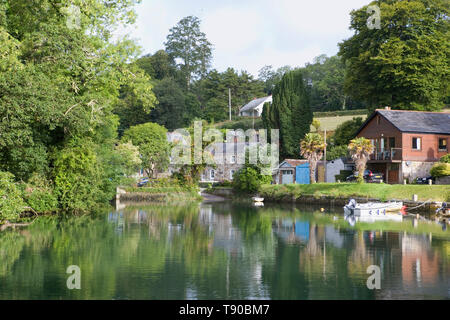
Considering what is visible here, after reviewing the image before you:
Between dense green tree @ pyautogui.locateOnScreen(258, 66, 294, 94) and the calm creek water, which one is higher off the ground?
dense green tree @ pyautogui.locateOnScreen(258, 66, 294, 94)

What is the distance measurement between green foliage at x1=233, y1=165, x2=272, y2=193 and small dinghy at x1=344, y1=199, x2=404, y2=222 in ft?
57.6

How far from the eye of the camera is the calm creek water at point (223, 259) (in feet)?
46.3

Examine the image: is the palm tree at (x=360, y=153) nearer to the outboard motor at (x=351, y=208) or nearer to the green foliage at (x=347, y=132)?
the outboard motor at (x=351, y=208)

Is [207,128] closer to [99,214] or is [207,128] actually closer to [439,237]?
[99,214]

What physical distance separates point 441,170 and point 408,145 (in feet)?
21.7

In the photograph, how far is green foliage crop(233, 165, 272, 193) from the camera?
56.1m

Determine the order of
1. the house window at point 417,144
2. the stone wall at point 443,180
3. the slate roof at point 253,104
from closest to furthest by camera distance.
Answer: the stone wall at point 443,180 < the house window at point 417,144 < the slate roof at point 253,104

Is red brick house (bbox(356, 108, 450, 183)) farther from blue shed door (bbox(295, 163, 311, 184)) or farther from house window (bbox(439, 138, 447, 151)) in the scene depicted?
blue shed door (bbox(295, 163, 311, 184))

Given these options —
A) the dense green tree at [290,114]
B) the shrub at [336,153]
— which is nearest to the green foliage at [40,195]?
the shrub at [336,153]

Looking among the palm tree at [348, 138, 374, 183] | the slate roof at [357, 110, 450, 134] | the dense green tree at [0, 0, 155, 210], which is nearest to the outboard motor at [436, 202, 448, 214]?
the palm tree at [348, 138, 374, 183]

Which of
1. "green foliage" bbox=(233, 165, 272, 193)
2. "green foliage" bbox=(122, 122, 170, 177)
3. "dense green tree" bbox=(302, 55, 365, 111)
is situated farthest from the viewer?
"dense green tree" bbox=(302, 55, 365, 111)

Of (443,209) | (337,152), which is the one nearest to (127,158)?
(337,152)

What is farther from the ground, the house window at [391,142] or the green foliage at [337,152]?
the house window at [391,142]

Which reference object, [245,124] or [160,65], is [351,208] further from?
[160,65]
